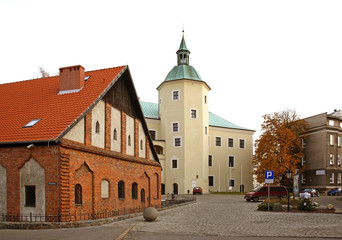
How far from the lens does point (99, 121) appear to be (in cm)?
2205

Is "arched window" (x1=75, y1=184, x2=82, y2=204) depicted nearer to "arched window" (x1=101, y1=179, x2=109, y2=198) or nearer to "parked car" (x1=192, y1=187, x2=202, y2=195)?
"arched window" (x1=101, y1=179, x2=109, y2=198)

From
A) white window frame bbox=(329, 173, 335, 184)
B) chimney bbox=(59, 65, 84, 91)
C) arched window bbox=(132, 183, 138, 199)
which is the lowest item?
white window frame bbox=(329, 173, 335, 184)

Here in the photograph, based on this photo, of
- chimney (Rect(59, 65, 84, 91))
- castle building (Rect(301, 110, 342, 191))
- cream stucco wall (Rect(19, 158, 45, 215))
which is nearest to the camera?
cream stucco wall (Rect(19, 158, 45, 215))

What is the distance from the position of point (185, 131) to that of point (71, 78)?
119 ft

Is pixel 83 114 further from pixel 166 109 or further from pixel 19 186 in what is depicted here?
pixel 166 109

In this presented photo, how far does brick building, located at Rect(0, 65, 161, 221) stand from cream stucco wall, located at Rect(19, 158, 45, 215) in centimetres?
5

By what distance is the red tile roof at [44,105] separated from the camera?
739 inches

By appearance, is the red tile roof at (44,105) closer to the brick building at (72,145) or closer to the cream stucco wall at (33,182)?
the brick building at (72,145)

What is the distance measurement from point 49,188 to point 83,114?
4.05 m

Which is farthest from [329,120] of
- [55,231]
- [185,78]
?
[55,231]

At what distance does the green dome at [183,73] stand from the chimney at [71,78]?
36397 millimetres

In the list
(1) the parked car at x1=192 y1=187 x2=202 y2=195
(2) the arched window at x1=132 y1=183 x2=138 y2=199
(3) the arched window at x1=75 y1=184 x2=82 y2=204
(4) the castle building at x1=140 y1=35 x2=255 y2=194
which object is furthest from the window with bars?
(4) the castle building at x1=140 y1=35 x2=255 y2=194

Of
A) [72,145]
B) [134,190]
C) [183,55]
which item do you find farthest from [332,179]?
[72,145]

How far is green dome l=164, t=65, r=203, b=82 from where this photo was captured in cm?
5912
